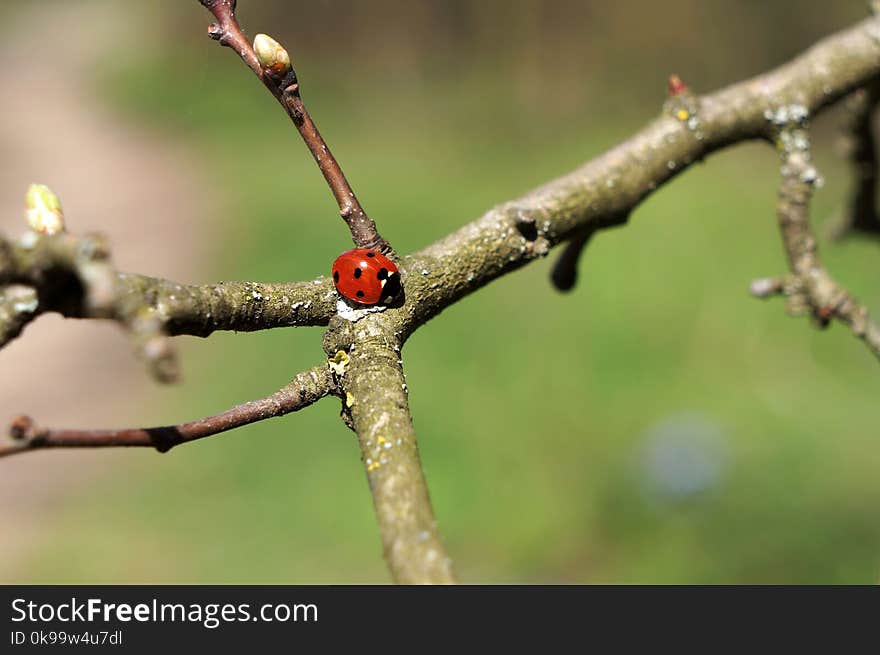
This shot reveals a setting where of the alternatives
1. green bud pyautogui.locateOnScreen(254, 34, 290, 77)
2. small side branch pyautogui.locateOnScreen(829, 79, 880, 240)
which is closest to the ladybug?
green bud pyautogui.locateOnScreen(254, 34, 290, 77)

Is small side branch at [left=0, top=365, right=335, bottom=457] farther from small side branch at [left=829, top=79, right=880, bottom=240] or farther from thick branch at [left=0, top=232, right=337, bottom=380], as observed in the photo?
small side branch at [left=829, top=79, right=880, bottom=240]

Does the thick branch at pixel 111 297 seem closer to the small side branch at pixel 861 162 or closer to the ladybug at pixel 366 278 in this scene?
the ladybug at pixel 366 278

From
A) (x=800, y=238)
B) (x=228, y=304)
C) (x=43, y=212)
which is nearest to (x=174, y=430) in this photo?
(x=228, y=304)

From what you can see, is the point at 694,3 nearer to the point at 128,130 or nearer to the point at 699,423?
the point at 699,423

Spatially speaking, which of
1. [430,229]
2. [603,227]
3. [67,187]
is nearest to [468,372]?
[430,229]

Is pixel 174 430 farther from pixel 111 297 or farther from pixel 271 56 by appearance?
pixel 271 56

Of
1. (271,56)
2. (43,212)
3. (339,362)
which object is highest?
(271,56)
